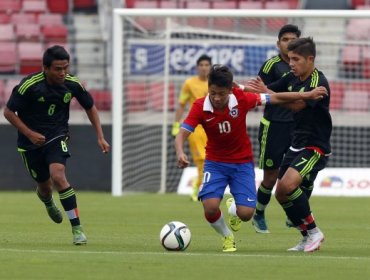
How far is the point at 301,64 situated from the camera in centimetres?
1030

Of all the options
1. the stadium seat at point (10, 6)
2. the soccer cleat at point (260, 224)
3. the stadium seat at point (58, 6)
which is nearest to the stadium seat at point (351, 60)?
the stadium seat at point (58, 6)

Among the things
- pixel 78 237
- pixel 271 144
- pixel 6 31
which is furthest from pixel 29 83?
pixel 6 31

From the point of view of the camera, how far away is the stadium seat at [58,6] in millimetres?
26078

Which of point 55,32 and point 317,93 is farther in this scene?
point 55,32

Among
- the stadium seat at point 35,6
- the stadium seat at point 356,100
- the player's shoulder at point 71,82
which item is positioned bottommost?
the stadium seat at point 356,100

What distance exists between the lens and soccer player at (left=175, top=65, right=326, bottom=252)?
10039 mm

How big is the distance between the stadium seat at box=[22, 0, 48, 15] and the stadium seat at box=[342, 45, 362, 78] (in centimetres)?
784

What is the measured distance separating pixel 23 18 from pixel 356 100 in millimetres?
8707

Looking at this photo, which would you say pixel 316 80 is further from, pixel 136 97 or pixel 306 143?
pixel 136 97

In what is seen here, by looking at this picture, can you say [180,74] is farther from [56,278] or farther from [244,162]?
[56,278]

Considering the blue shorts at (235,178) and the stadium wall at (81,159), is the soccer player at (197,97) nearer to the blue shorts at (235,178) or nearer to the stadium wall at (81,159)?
the stadium wall at (81,159)

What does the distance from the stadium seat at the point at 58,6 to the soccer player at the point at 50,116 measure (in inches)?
587

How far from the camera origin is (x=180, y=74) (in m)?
22.2

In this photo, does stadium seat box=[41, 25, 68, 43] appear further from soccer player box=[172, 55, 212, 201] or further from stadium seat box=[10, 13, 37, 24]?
soccer player box=[172, 55, 212, 201]
